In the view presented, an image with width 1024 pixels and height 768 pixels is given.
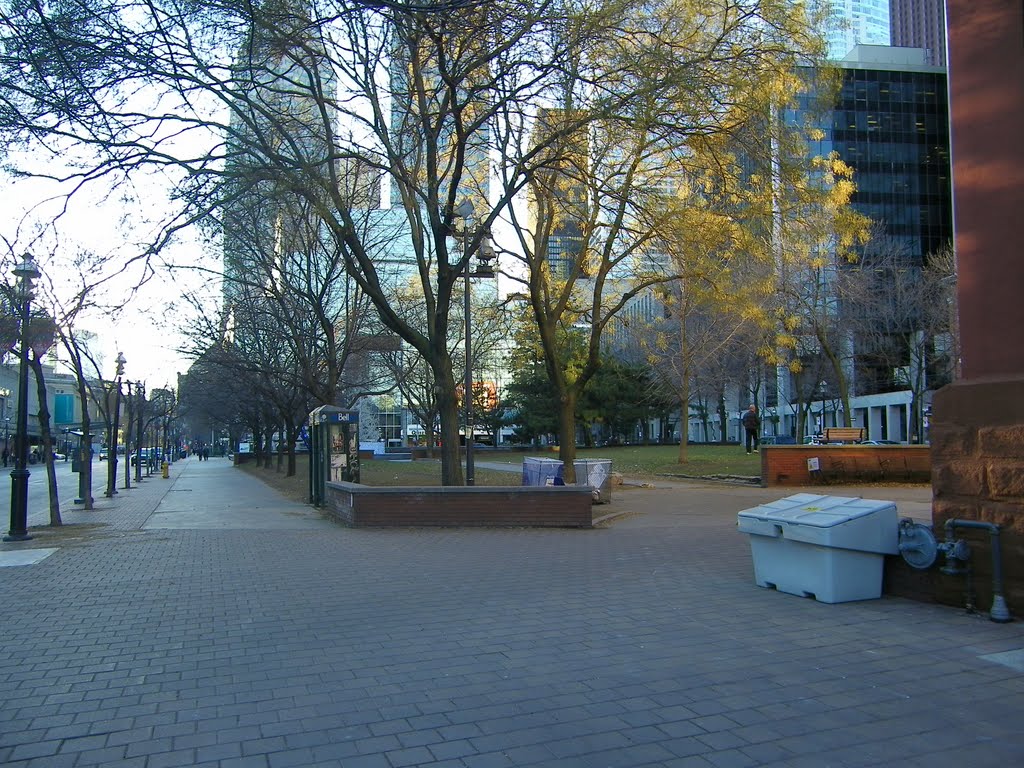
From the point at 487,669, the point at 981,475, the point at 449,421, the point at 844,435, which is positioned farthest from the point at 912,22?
the point at 487,669

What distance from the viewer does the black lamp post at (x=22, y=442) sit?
13.4 metres

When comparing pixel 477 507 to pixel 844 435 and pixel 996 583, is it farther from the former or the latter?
pixel 844 435

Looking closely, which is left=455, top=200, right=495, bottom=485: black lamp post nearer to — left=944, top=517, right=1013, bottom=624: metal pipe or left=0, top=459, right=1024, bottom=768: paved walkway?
left=0, top=459, right=1024, bottom=768: paved walkway

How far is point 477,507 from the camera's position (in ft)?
45.9

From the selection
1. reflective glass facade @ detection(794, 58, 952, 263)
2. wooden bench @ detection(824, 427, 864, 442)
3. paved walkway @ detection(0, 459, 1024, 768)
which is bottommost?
paved walkway @ detection(0, 459, 1024, 768)

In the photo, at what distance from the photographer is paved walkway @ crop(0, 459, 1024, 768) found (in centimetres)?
424

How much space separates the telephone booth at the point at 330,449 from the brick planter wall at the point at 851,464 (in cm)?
1138

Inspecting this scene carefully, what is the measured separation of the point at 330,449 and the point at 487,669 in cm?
1422

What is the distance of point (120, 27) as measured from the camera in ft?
33.0

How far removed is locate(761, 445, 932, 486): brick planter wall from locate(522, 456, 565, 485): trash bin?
7679 mm

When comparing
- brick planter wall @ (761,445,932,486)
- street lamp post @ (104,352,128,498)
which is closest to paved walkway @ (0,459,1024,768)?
brick planter wall @ (761,445,932,486)

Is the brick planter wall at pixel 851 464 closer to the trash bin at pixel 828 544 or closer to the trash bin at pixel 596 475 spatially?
the trash bin at pixel 596 475

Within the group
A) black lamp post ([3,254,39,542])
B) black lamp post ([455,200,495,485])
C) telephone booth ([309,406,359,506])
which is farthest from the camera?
telephone booth ([309,406,359,506])

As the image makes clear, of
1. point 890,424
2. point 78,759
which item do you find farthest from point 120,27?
point 890,424
